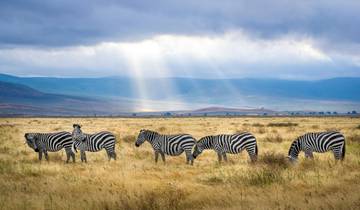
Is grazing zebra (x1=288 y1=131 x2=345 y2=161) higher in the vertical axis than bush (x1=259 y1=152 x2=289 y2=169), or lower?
higher

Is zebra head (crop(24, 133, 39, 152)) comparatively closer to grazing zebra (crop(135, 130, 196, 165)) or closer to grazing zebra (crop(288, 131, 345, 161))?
grazing zebra (crop(135, 130, 196, 165))

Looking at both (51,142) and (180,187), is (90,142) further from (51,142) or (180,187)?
(180,187)

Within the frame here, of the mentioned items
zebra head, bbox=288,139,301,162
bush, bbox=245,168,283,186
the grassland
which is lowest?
the grassland

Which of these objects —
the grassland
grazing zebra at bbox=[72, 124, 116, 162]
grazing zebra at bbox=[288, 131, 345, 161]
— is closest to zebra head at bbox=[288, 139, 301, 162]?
grazing zebra at bbox=[288, 131, 345, 161]

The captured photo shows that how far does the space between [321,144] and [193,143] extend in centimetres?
517

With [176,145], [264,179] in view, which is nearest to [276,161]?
[176,145]

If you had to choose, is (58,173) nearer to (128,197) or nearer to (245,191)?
(128,197)

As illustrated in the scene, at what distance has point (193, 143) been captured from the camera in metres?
20.9

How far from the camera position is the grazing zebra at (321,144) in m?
19.2

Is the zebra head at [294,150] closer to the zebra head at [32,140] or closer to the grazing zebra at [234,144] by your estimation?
the grazing zebra at [234,144]

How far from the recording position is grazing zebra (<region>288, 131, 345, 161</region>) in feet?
63.0

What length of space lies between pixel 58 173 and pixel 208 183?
5593 millimetres

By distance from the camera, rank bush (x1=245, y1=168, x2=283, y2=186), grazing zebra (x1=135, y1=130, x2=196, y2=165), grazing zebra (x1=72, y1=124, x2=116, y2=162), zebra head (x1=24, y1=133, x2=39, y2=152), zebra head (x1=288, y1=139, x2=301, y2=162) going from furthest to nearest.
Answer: zebra head (x1=24, y1=133, x2=39, y2=152) < grazing zebra (x1=72, y1=124, x2=116, y2=162) < grazing zebra (x1=135, y1=130, x2=196, y2=165) < zebra head (x1=288, y1=139, x2=301, y2=162) < bush (x1=245, y1=168, x2=283, y2=186)

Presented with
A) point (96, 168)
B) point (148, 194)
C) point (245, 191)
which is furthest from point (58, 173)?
point (245, 191)
